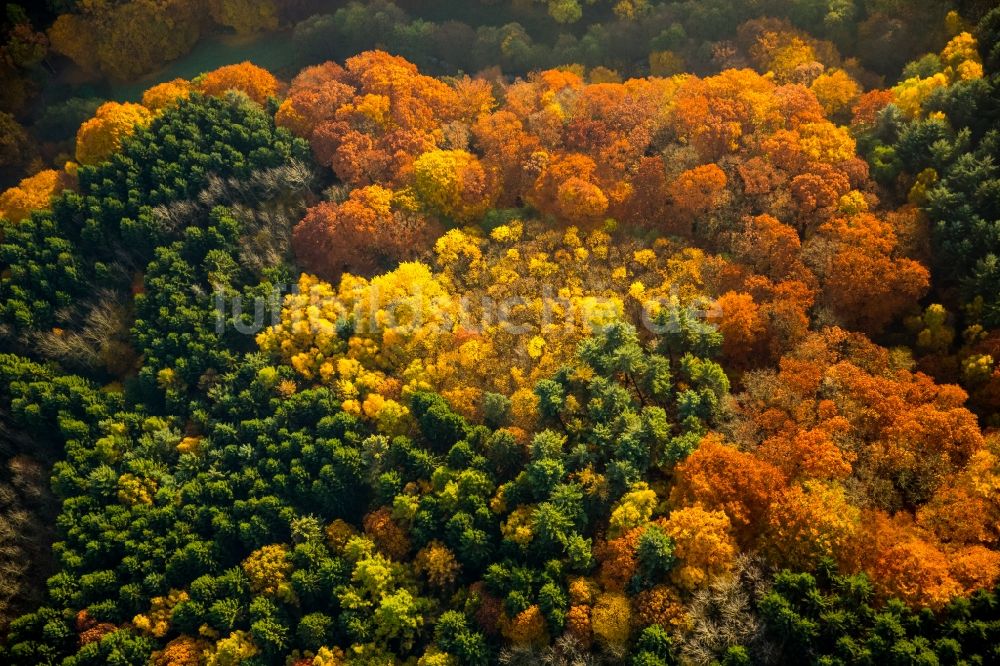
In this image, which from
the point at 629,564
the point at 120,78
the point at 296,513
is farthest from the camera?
the point at 120,78

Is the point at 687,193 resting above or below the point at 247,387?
above

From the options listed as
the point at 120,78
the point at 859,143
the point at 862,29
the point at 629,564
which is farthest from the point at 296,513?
the point at 862,29

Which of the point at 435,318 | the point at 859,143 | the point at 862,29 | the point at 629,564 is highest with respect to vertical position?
the point at 862,29

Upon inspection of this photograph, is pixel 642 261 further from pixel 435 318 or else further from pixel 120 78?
pixel 120 78

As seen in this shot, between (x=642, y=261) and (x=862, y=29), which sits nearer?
(x=642, y=261)

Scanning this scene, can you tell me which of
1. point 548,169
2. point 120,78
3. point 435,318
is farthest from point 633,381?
point 120,78

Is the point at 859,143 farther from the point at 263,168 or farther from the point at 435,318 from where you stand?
the point at 263,168

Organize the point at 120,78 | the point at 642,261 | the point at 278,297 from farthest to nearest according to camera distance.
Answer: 1. the point at 120,78
2. the point at 278,297
3. the point at 642,261
